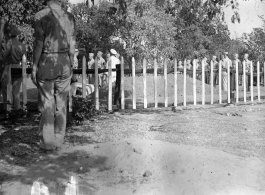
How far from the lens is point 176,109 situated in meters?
13.5

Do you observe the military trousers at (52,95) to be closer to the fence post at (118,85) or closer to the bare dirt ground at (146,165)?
the bare dirt ground at (146,165)

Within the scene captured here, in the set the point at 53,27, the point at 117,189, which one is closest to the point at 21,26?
the point at 53,27

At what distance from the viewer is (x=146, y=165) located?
6445 millimetres

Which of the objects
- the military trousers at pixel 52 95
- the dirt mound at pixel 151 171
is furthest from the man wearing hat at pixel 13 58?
the dirt mound at pixel 151 171

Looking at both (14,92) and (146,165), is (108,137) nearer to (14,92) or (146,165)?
(146,165)

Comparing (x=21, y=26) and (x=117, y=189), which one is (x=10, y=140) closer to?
(x=117, y=189)

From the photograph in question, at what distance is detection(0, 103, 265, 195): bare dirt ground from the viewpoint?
18.8 ft

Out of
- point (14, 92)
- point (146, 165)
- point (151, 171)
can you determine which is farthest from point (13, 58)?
point (151, 171)

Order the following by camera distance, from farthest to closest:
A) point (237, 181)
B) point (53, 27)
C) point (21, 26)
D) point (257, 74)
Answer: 1. point (21, 26)
2. point (257, 74)
3. point (53, 27)
4. point (237, 181)

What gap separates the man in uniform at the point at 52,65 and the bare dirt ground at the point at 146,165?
15.5 inches

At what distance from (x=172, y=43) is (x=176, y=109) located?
22665 millimetres

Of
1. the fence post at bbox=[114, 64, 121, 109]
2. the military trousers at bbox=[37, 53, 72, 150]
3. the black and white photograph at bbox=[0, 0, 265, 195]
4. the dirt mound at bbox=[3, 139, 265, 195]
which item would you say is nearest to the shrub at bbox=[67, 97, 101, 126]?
the black and white photograph at bbox=[0, 0, 265, 195]

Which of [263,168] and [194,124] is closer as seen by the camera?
[263,168]

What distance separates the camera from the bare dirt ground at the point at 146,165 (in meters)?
5.73
